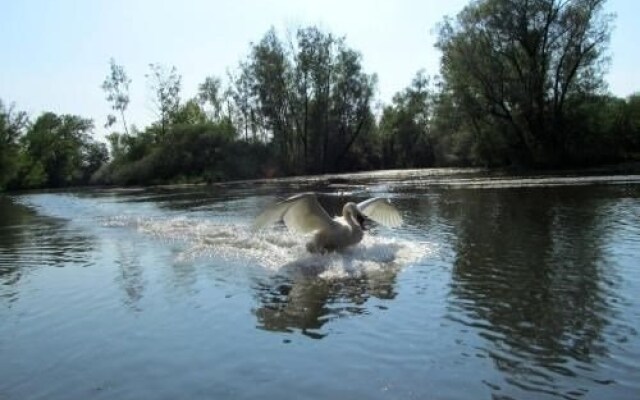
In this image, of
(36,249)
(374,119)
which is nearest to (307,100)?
(374,119)

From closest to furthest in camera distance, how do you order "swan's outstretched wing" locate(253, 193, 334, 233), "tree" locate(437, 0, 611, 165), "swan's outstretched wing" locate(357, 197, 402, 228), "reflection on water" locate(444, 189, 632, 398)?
"reflection on water" locate(444, 189, 632, 398) < "swan's outstretched wing" locate(253, 193, 334, 233) < "swan's outstretched wing" locate(357, 197, 402, 228) < "tree" locate(437, 0, 611, 165)

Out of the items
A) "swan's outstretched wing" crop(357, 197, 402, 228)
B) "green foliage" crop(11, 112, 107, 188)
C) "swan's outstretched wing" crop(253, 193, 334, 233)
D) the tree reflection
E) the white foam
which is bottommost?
the tree reflection

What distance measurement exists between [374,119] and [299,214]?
8463cm

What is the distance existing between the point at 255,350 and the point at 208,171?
237 ft

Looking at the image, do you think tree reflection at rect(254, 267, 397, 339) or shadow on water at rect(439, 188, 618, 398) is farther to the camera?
tree reflection at rect(254, 267, 397, 339)

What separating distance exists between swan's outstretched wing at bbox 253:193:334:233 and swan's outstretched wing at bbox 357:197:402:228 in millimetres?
3025

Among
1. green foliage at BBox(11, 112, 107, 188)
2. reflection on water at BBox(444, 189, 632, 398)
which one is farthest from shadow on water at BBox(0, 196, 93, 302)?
green foliage at BBox(11, 112, 107, 188)

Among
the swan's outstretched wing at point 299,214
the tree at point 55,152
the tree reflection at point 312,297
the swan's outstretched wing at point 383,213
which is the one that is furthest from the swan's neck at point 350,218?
the tree at point 55,152

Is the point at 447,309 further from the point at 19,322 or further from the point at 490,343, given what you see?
the point at 19,322

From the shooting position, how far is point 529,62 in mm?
59781

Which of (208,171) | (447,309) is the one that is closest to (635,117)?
(208,171)

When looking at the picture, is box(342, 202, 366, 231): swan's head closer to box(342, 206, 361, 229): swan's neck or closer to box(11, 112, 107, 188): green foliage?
box(342, 206, 361, 229): swan's neck

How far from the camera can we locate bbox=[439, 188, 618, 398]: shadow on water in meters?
7.39

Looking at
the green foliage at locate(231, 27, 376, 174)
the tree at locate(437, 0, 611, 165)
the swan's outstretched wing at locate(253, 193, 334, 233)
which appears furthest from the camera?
the green foliage at locate(231, 27, 376, 174)
